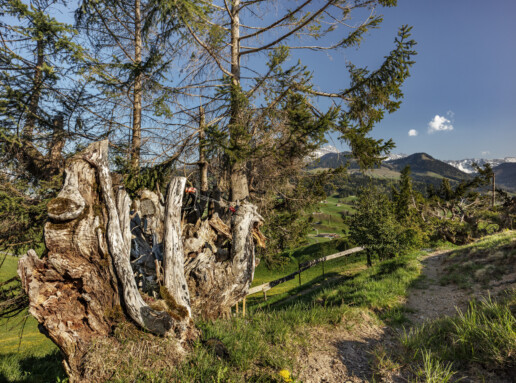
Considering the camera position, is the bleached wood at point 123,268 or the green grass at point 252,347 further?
the bleached wood at point 123,268

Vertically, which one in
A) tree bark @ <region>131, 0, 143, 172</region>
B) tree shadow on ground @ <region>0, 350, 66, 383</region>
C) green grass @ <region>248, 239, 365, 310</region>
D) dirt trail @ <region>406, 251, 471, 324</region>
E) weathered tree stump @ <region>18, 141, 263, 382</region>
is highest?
tree bark @ <region>131, 0, 143, 172</region>

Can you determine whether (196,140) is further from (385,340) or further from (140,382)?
(385,340)

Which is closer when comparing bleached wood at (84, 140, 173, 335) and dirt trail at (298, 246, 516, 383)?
bleached wood at (84, 140, 173, 335)

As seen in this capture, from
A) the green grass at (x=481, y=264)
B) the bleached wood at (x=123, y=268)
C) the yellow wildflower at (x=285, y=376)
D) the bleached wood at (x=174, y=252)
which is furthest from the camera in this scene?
the green grass at (x=481, y=264)

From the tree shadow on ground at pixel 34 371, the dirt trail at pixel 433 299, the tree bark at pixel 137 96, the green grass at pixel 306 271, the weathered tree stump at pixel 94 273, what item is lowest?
the green grass at pixel 306 271

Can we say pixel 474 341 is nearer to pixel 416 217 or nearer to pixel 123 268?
pixel 123 268

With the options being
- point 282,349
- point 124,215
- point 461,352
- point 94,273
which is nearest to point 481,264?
point 461,352

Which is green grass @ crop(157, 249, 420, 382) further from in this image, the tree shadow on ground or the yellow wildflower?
the tree shadow on ground

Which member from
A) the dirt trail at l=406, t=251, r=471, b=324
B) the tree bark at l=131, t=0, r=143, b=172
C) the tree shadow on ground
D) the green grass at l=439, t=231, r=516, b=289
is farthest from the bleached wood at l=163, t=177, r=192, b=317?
the green grass at l=439, t=231, r=516, b=289

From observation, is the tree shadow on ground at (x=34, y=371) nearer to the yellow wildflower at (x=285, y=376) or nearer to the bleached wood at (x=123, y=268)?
the bleached wood at (x=123, y=268)

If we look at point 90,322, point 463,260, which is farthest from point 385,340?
point 463,260

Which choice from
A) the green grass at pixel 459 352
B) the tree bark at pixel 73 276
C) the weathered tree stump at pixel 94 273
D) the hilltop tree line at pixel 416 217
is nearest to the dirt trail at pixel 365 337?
the green grass at pixel 459 352

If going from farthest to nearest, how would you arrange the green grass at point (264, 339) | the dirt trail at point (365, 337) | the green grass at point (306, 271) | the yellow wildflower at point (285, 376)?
1. the green grass at point (306, 271)
2. the dirt trail at point (365, 337)
3. the green grass at point (264, 339)
4. the yellow wildflower at point (285, 376)

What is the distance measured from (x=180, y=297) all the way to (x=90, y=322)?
1.31m
